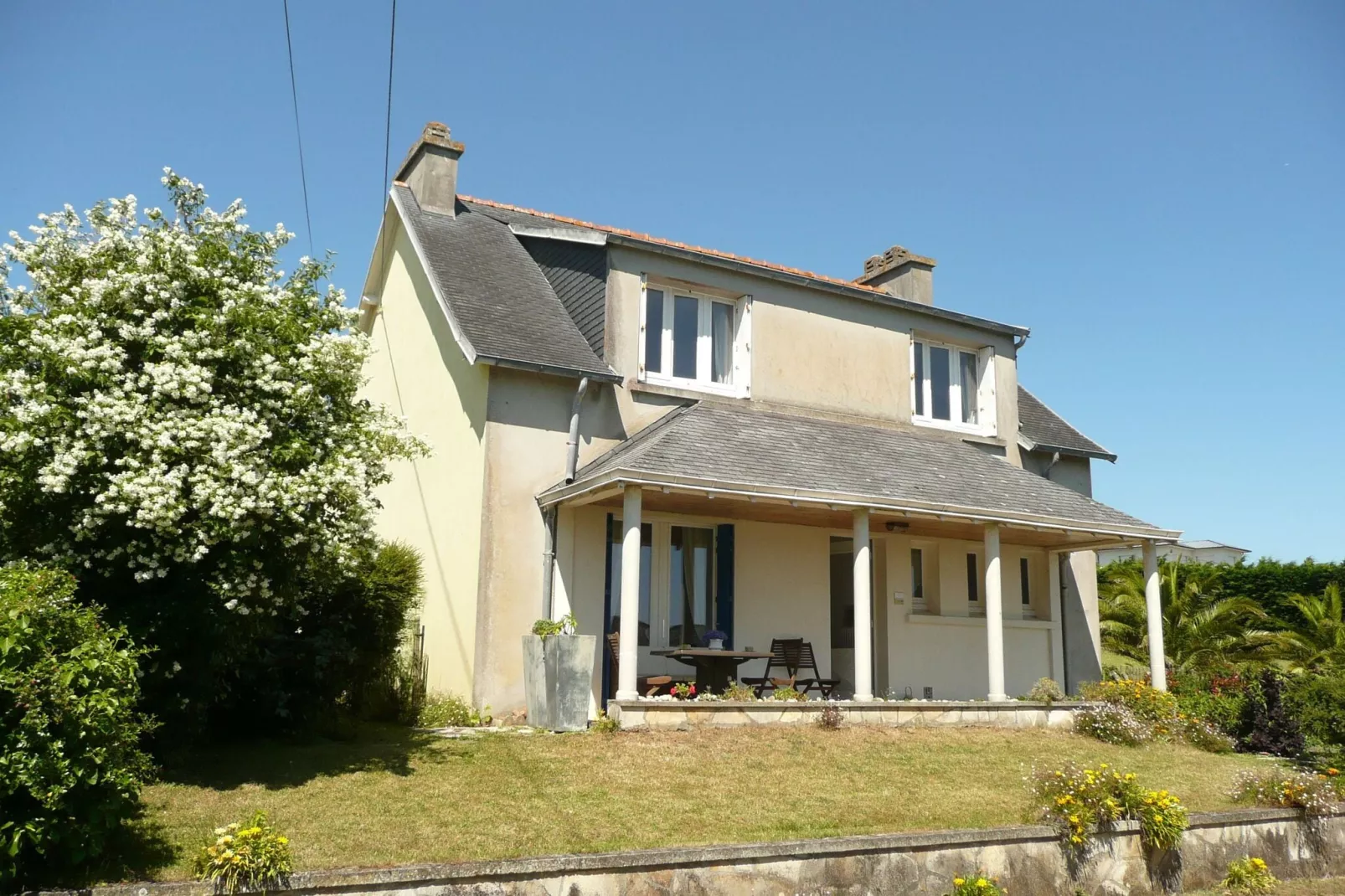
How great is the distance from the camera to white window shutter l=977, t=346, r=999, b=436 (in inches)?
754

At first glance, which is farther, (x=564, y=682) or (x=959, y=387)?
(x=959, y=387)

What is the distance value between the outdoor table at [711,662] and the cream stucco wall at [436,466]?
8.79 feet

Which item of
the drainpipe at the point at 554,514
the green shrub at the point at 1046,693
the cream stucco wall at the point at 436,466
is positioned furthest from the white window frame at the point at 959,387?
the cream stucco wall at the point at 436,466

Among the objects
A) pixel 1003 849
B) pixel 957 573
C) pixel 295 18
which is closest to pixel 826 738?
pixel 1003 849

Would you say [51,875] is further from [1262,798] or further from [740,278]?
[740,278]

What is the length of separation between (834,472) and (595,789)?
676 centimetres

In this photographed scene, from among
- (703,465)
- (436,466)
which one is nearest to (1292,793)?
(703,465)

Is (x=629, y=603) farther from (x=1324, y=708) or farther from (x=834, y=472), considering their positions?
(x=1324, y=708)

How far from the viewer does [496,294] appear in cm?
1555

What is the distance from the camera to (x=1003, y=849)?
27.0ft

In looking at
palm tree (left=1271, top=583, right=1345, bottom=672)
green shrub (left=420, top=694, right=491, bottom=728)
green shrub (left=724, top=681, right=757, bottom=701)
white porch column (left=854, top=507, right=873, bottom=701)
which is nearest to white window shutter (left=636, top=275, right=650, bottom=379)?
white porch column (left=854, top=507, right=873, bottom=701)

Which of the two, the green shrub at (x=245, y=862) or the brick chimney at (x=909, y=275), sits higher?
the brick chimney at (x=909, y=275)

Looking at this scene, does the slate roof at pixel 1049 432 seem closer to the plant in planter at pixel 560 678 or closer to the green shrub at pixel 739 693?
the green shrub at pixel 739 693

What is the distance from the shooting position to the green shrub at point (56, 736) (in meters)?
5.91
